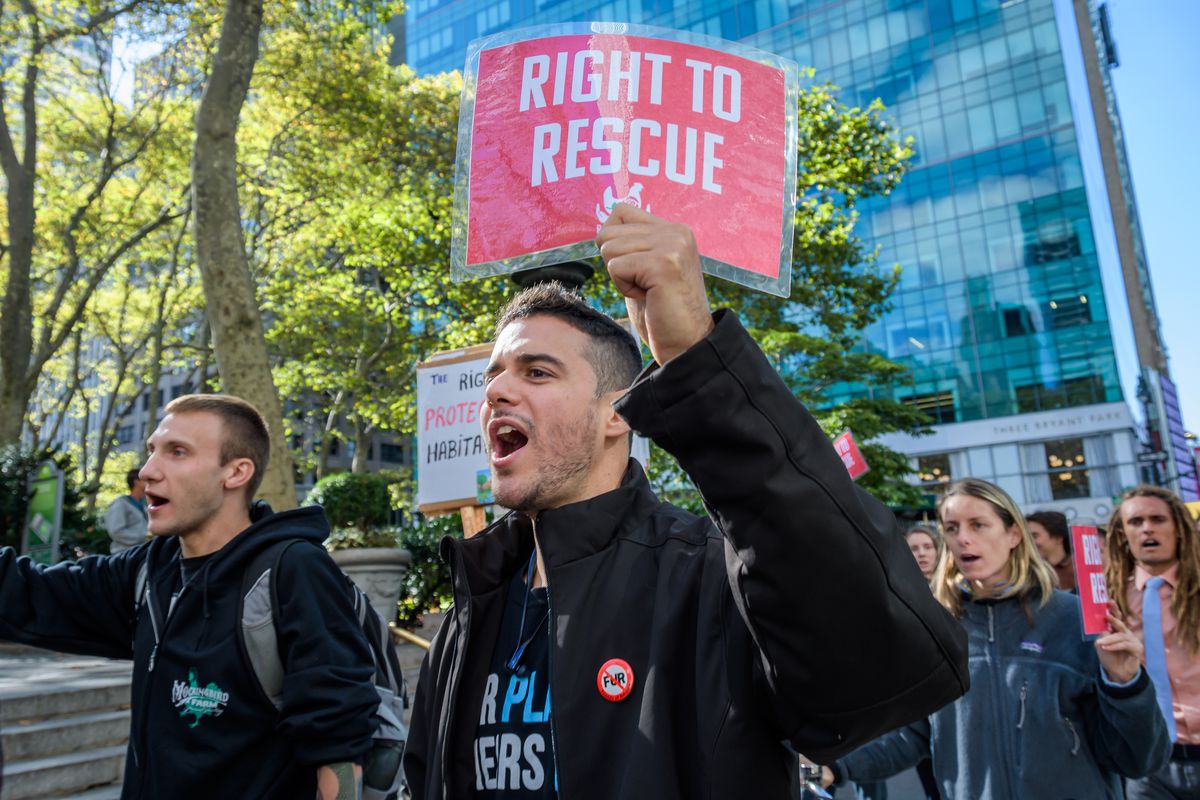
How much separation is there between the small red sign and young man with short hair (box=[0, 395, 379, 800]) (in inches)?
46.4

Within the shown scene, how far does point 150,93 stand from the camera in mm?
17047

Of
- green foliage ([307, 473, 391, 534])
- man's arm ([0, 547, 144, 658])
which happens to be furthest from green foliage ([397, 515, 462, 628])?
man's arm ([0, 547, 144, 658])

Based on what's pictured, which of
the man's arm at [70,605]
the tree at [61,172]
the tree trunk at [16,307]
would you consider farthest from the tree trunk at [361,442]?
the man's arm at [70,605]

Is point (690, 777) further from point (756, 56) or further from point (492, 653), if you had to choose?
point (756, 56)

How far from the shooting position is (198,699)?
254 centimetres

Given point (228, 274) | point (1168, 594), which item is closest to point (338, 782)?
point (1168, 594)

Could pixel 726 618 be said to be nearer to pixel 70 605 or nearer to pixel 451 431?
pixel 70 605

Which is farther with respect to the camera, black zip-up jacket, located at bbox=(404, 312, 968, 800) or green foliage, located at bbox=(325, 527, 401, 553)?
green foliage, located at bbox=(325, 527, 401, 553)

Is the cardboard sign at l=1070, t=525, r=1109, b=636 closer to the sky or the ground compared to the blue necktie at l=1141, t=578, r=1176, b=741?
closer to the sky

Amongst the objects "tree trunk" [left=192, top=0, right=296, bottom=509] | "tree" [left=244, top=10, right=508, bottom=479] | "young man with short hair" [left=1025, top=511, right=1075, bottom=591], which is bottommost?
"young man with short hair" [left=1025, top=511, right=1075, bottom=591]

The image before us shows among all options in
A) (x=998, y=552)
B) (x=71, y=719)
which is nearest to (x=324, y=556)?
(x=998, y=552)

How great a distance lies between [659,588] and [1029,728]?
225 centimetres

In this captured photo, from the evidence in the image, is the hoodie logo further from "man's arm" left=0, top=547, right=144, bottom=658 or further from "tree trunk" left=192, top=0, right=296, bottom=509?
"tree trunk" left=192, top=0, right=296, bottom=509

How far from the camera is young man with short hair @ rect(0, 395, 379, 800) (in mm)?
2459
